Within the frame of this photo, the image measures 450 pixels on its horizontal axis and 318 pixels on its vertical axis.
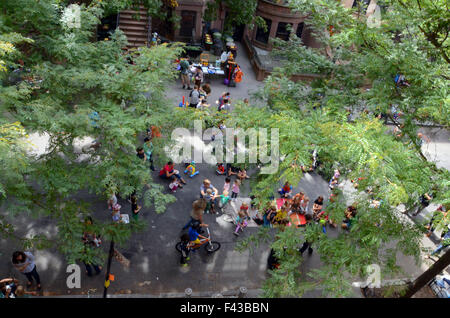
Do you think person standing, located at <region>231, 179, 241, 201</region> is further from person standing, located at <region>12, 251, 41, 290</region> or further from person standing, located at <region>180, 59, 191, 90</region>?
person standing, located at <region>180, 59, 191, 90</region>

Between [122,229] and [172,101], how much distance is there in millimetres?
3598

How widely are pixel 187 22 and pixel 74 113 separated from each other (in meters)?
18.1

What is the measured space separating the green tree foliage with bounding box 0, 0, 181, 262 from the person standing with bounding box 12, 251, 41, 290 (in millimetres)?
1413

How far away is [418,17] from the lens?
594 centimetres

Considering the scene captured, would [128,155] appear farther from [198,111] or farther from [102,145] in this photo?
[198,111]

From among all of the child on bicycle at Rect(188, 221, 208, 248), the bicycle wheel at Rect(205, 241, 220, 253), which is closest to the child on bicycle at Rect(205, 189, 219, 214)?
the bicycle wheel at Rect(205, 241, 220, 253)

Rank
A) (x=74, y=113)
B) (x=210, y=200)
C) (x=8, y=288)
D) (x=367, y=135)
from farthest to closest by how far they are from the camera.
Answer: (x=210, y=200) → (x=8, y=288) → (x=74, y=113) → (x=367, y=135)

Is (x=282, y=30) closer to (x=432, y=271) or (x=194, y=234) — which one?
(x=194, y=234)

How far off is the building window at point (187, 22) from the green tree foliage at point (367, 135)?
16368mm

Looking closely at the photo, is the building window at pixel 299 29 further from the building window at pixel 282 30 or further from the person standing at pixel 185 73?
the person standing at pixel 185 73

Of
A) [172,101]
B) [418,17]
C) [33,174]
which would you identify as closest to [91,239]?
[33,174]

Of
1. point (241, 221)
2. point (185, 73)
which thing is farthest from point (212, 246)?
point (185, 73)

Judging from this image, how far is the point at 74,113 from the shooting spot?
6.83 m

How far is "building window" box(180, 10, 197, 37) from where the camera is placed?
72.6ft
